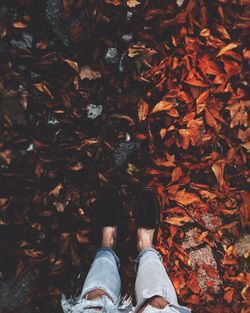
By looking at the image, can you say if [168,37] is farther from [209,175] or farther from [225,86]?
[209,175]

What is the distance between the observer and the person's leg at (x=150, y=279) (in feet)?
5.89

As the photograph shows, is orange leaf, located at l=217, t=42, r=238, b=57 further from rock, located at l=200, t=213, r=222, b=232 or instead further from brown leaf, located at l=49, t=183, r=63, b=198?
brown leaf, located at l=49, t=183, r=63, b=198

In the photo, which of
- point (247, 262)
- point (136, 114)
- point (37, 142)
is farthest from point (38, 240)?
point (247, 262)

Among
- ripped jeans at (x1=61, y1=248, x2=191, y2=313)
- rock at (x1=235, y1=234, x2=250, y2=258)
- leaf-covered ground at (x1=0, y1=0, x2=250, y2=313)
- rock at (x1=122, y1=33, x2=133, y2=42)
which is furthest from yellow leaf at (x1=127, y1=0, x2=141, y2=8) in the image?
rock at (x1=235, y1=234, x2=250, y2=258)

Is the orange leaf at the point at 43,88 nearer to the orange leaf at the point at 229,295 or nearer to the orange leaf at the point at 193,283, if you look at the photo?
the orange leaf at the point at 193,283

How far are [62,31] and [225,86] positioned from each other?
2.97ft

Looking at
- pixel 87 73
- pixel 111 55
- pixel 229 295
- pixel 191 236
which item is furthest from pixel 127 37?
pixel 229 295

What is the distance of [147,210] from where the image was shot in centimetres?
216

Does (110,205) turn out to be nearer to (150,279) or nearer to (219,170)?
(150,279)

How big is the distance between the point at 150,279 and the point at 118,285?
0.59 feet

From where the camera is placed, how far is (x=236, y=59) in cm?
212

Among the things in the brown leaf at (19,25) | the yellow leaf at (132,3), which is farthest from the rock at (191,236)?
the brown leaf at (19,25)

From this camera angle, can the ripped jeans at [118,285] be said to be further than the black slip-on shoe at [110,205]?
No

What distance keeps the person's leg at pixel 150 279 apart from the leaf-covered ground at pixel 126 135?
→ 0.13 m
